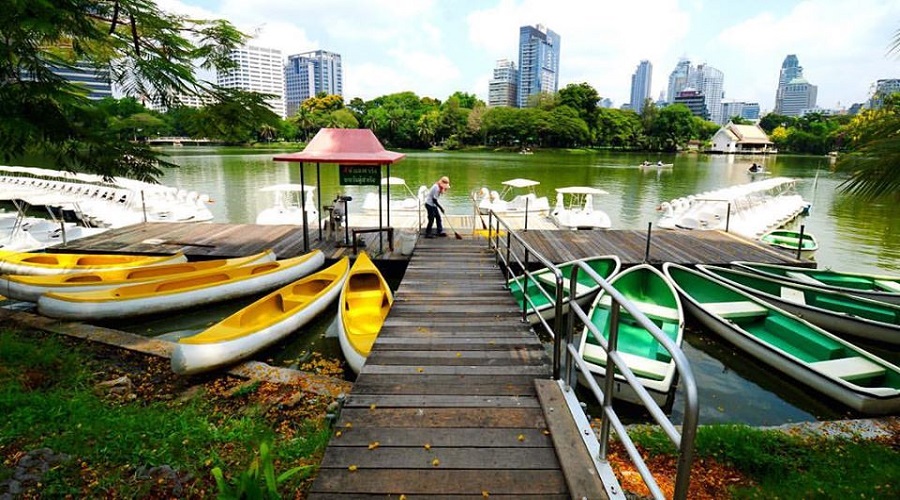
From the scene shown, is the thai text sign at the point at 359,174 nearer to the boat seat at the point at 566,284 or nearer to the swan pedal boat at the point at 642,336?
the boat seat at the point at 566,284

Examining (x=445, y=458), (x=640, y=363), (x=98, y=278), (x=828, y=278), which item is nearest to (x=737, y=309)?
(x=640, y=363)

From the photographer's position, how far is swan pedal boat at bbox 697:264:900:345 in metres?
7.90

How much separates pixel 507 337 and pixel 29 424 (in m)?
4.64

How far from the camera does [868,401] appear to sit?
18.1ft

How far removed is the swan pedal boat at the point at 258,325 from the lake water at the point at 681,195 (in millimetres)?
523

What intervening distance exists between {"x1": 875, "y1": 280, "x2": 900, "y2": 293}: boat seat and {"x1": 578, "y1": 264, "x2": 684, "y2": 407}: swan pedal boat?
525 cm

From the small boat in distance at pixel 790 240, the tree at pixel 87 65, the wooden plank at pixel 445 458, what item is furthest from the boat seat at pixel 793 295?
the tree at pixel 87 65

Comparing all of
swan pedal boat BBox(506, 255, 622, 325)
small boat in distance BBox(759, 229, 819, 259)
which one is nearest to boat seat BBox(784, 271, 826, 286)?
swan pedal boat BBox(506, 255, 622, 325)

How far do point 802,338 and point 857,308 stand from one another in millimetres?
2458

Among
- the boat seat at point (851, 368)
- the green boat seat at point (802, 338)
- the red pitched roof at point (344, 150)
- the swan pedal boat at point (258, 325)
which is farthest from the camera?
the red pitched roof at point (344, 150)

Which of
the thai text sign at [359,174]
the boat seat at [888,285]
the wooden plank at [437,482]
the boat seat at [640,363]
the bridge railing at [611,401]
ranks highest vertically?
the thai text sign at [359,174]

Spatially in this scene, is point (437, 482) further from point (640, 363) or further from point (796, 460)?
point (640, 363)

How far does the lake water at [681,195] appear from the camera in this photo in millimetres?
6527

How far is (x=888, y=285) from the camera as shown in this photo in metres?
9.74
